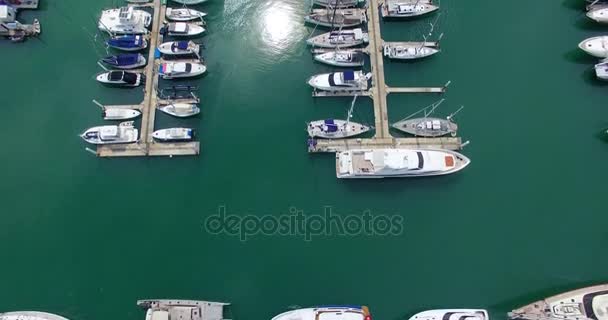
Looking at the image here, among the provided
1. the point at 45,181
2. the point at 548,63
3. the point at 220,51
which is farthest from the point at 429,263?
the point at 45,181

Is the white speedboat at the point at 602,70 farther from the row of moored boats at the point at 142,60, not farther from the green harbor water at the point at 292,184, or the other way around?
the row of moored boats at the point at 142,60

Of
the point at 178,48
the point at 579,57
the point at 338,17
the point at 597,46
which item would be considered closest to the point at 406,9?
the point at 338,17

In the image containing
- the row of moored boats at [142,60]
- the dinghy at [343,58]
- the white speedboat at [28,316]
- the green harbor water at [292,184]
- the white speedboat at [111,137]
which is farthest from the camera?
the dinghy at [343,58]

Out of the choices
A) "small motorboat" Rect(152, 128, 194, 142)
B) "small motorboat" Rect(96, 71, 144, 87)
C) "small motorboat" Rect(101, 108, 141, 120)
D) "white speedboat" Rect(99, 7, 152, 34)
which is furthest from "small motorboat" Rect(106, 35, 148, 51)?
"small motorboat" Rect(152, 128, 194, 142)

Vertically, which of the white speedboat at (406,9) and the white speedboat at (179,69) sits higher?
the white speedboat at (406,9)

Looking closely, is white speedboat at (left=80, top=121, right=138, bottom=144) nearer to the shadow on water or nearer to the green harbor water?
the green harbor water

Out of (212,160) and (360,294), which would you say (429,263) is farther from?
(212,160)

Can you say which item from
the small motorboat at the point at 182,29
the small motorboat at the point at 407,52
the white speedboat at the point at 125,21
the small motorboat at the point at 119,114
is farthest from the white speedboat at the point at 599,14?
the small motorboat at the point at 119,114

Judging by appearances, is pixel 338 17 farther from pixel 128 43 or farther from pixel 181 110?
pixel 128 43
